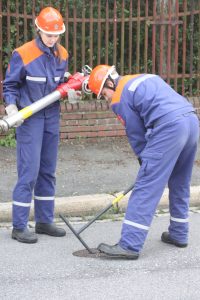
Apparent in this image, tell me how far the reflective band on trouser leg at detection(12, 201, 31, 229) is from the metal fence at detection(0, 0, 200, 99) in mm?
3521

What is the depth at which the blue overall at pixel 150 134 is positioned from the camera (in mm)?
5051

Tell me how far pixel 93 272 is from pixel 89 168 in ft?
9.57

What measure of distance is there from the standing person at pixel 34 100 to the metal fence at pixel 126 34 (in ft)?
10.7

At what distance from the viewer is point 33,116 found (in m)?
5.53

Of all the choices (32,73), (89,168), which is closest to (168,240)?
(32,73)

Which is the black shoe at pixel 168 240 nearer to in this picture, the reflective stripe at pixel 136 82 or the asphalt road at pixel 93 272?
the asphalt road at pixel 93 272

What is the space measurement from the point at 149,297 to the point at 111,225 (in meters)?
1.71

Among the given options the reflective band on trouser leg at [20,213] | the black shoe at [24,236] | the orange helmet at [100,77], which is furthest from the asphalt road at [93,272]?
the orange helmet at [100,77]

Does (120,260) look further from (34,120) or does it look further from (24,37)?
(24,37)

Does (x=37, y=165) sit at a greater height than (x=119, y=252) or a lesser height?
greater

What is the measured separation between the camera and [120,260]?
205 inches

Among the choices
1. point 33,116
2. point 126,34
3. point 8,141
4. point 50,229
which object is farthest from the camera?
point 126,34

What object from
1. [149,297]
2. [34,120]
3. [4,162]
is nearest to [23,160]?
[34,120]

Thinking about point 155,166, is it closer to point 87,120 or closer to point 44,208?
point 44,208
